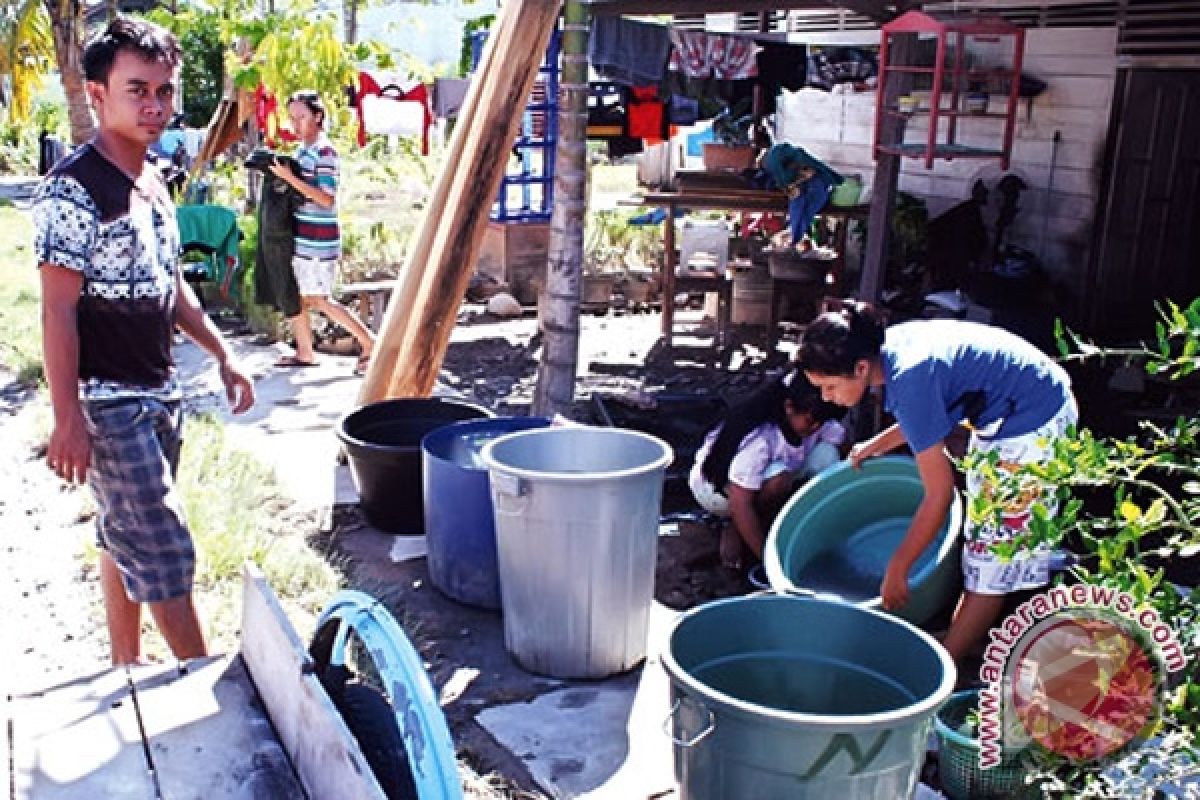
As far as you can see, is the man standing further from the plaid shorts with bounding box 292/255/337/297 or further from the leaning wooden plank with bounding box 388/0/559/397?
the plaid shorts with bounding box 292/255/337/297

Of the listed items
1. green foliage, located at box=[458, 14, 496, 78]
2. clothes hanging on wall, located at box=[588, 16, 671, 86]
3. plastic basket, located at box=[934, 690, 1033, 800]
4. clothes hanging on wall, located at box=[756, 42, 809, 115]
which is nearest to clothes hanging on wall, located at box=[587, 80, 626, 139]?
clothes hanging on wall, located at box=[588, 16, 671, 86]

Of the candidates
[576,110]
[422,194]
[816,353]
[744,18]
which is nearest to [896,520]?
[816,353]

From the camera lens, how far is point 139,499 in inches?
124

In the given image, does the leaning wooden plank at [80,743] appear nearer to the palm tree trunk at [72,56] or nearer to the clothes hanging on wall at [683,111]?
the clothes hanging on wall at [683,111]

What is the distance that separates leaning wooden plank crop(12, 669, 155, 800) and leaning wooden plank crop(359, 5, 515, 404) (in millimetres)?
2905

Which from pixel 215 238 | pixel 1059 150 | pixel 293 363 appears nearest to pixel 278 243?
pixel 293 363

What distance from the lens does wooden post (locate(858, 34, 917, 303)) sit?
627 centimetres

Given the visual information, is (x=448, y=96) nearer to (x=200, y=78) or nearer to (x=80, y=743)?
(x=80, y=743)

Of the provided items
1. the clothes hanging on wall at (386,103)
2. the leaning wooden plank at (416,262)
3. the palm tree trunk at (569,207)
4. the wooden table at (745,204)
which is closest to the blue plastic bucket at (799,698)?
the palm tree trunk at (569,207)

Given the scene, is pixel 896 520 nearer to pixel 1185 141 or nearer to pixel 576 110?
pixel 576 110

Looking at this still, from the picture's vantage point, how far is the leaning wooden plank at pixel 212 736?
2.38m

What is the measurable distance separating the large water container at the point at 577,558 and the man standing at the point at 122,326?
1.01 meters

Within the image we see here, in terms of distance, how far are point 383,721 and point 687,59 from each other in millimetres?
7225

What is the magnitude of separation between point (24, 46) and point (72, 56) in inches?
73.0
